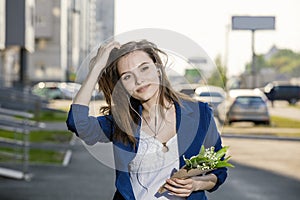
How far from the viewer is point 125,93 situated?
10.4 feet

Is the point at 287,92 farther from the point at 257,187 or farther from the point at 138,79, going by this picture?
the point at 138,79

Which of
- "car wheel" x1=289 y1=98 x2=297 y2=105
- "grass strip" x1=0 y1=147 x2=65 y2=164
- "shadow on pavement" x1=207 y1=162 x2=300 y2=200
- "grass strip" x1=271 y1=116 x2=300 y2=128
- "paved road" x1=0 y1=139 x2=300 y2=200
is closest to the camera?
"paved road" x1=0 y1=139 x2=300 y2=200

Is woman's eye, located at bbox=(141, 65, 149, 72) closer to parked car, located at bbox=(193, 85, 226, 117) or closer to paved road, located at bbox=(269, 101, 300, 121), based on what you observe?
parked car, located at bbox=(193, 85, 226, 117)

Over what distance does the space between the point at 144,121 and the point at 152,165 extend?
0.20m

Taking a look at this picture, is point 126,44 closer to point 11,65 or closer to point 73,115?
point 73,115

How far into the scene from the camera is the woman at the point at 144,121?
312cm

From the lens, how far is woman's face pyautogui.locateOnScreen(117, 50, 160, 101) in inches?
122

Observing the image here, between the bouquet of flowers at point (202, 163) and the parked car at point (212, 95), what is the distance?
18cm

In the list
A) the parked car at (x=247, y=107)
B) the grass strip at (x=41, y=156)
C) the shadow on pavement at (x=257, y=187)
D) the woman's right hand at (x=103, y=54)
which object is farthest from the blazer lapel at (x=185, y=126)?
the parked car at (x=247, y=107)

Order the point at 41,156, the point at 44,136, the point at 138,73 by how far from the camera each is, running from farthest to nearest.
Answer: the point at 44,136, the point at 41,156, the point at 138,73

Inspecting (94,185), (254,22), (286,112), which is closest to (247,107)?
(254,22)

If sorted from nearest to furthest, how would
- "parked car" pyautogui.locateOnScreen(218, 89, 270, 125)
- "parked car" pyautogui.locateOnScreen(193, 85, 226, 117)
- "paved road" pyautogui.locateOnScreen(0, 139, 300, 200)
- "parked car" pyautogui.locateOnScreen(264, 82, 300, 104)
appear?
"parked car" pyautogui.locateOnScreen(193, 85, 226, 117)
"paved road" pyautogui.locateOnScreen(0, 139, 300, 200)
"parked car" pyautogui.locateOnScreen(218, 89, 270, 125)
"parked car" pyautogui.locateOnScreen(264, 82, 300, 104)

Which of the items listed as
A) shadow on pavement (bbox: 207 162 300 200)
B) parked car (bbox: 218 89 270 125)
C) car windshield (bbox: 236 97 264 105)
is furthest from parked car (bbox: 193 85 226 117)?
car windshield (bbox: 236 97 264 105)

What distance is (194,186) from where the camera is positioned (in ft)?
10.6
